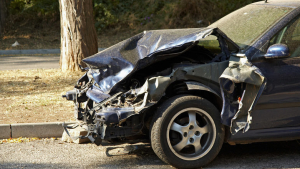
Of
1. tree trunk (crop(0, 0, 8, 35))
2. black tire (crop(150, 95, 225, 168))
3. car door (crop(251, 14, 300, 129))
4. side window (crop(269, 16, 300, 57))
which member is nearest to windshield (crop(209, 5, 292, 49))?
side window (crop(269, 16, 300, 57))

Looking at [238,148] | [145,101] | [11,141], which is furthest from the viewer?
[11,141]

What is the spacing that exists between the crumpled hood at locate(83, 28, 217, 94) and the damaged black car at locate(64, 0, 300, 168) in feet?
0.04

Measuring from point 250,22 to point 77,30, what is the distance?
4857mm

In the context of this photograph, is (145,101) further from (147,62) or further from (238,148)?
(238,148)

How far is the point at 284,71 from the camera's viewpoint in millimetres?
4035

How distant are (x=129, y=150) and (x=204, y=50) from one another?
4.89 ft

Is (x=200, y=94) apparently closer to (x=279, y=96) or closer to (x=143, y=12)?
(x=279, y=96)

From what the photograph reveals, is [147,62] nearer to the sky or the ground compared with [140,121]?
nearer to the sky

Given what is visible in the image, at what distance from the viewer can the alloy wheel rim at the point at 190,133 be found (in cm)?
396

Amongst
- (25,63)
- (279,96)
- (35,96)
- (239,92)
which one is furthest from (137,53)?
(25,63)

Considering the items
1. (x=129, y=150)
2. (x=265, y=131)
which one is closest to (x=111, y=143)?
(x=129, y=150)

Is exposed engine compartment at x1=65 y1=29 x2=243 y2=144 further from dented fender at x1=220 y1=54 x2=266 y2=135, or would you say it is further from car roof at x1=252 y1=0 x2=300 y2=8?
car roof at x1=252 y1=0 x2=300 y2=8

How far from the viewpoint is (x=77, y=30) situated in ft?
28.0

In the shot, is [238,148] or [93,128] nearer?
[93,128]
